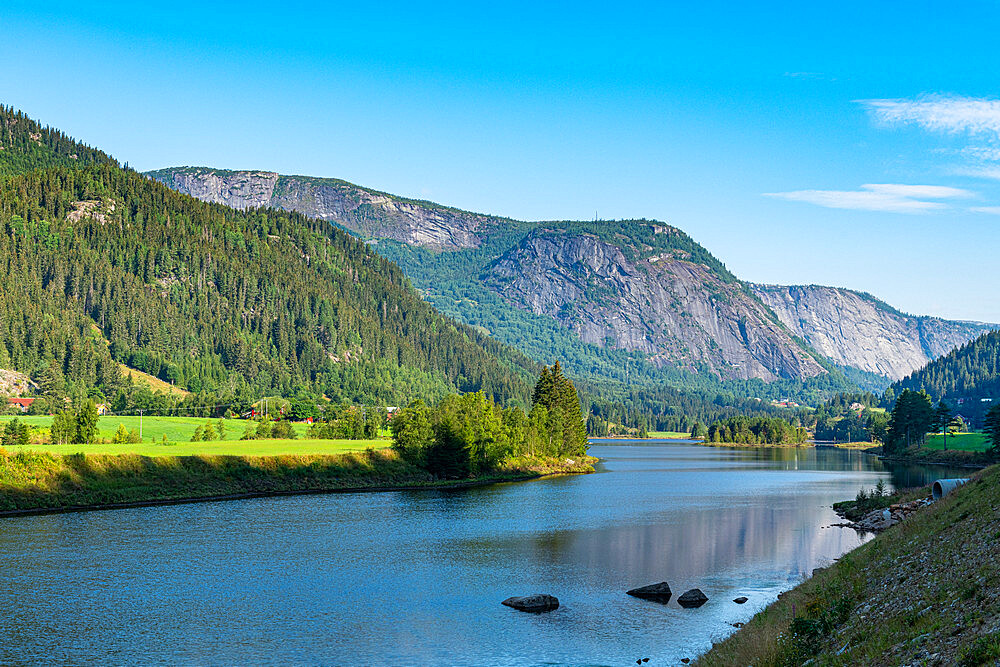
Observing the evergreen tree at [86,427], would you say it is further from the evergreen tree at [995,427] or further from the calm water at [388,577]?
the evergreen tree at [995,427]

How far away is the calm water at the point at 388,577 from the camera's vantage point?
4181 centimetres

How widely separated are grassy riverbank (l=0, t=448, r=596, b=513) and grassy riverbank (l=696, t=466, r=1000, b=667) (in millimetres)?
82954

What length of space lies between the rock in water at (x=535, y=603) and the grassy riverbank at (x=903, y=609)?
1314 cm

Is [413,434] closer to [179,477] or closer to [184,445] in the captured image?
[184,445]

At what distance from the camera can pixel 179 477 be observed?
11100 cm

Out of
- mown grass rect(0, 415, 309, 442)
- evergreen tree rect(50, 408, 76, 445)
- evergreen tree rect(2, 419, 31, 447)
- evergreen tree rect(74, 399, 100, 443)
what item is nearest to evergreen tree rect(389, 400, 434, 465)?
mown grass rect(0, 415, 309, 442)

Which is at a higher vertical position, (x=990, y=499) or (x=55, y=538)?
(x=990, y=499)

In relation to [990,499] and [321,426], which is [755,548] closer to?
[990,499]

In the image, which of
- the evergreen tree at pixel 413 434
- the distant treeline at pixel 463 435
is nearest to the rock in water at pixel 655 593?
the distant treeline at pixel 463 435

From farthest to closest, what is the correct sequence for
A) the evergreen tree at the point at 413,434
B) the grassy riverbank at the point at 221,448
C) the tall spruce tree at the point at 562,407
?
the tall spruce tree at the point at 562,407
the evergreen tree at the point at 413,434
the grassy riverbank at the point at 221,448

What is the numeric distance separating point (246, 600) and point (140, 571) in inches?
524

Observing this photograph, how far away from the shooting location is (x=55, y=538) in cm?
7306

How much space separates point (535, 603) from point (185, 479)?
3001 inches

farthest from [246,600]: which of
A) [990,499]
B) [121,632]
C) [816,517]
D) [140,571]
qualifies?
[816,517]
